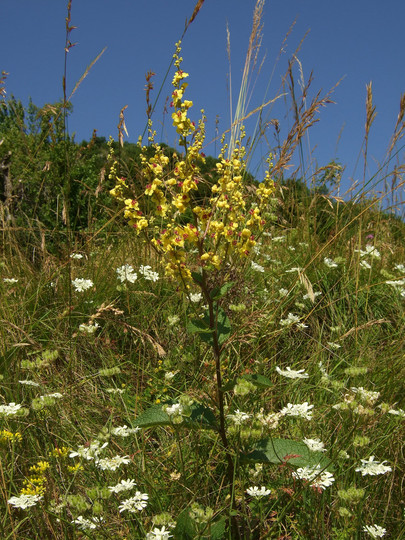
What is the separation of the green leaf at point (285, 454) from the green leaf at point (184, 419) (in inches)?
5.9

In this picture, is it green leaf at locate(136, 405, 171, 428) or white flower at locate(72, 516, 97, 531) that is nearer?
white flower at locate(72, 516, 97, 531)

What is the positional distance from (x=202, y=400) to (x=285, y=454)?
1.86ft

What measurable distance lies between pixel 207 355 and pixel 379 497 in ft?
3.43

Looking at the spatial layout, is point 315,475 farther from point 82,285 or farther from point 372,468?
point 82,285

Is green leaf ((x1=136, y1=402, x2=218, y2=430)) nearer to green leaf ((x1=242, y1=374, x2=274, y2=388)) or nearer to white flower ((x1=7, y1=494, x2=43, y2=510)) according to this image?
green leaf ((x1=242, y1=374, x2=274, y2=388))

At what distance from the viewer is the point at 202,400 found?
1924 millimetres

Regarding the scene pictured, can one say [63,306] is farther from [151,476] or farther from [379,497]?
[379,497]

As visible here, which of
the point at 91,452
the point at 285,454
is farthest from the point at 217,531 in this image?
the point at 91,452

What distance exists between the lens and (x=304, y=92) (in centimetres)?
296

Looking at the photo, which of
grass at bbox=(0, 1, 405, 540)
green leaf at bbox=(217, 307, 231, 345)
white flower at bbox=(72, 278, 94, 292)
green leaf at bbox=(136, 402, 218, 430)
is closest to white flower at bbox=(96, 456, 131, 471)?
grass at bbox=(0, 1, 405, 540)

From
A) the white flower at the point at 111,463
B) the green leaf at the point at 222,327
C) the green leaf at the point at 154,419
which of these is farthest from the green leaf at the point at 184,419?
the green leaf at the point at 222,327

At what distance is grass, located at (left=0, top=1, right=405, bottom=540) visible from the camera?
4.56 ft

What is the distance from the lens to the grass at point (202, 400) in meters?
1.39

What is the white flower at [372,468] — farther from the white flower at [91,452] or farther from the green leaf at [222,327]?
the white flower at [91,452]
